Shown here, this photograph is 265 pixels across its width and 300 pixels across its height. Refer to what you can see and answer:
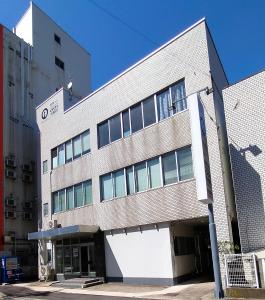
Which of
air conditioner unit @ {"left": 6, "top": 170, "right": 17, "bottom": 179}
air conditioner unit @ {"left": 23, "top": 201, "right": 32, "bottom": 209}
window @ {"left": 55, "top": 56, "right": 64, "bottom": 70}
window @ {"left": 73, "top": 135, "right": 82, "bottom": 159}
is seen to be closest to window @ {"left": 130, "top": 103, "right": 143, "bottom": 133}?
window @ {"left": 73, "top": 135, "right": 82, "bottom": 159}

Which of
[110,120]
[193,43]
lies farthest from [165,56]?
[110,120]

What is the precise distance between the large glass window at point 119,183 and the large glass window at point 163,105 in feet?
14.0

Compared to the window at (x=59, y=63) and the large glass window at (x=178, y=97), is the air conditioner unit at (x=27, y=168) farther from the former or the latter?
the large glass window at (x=178, y=97)

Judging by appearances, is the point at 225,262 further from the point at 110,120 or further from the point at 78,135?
the point at 78,135

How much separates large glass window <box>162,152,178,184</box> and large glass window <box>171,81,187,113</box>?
7.88 ft

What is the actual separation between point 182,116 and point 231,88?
283 centimetres

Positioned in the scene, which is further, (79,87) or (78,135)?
(79,87)

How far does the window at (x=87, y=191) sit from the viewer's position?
86.4 feet

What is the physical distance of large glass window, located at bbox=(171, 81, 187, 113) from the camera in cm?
2078

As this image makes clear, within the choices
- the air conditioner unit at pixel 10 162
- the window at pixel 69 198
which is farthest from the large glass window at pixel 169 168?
the air conditioner unit at pixel 10 162

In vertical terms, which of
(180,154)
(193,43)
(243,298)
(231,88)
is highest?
(193,43)

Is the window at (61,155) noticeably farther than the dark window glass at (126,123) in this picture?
Yes

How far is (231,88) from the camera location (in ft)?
62.8

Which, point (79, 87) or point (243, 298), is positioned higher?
point (79, 87)
